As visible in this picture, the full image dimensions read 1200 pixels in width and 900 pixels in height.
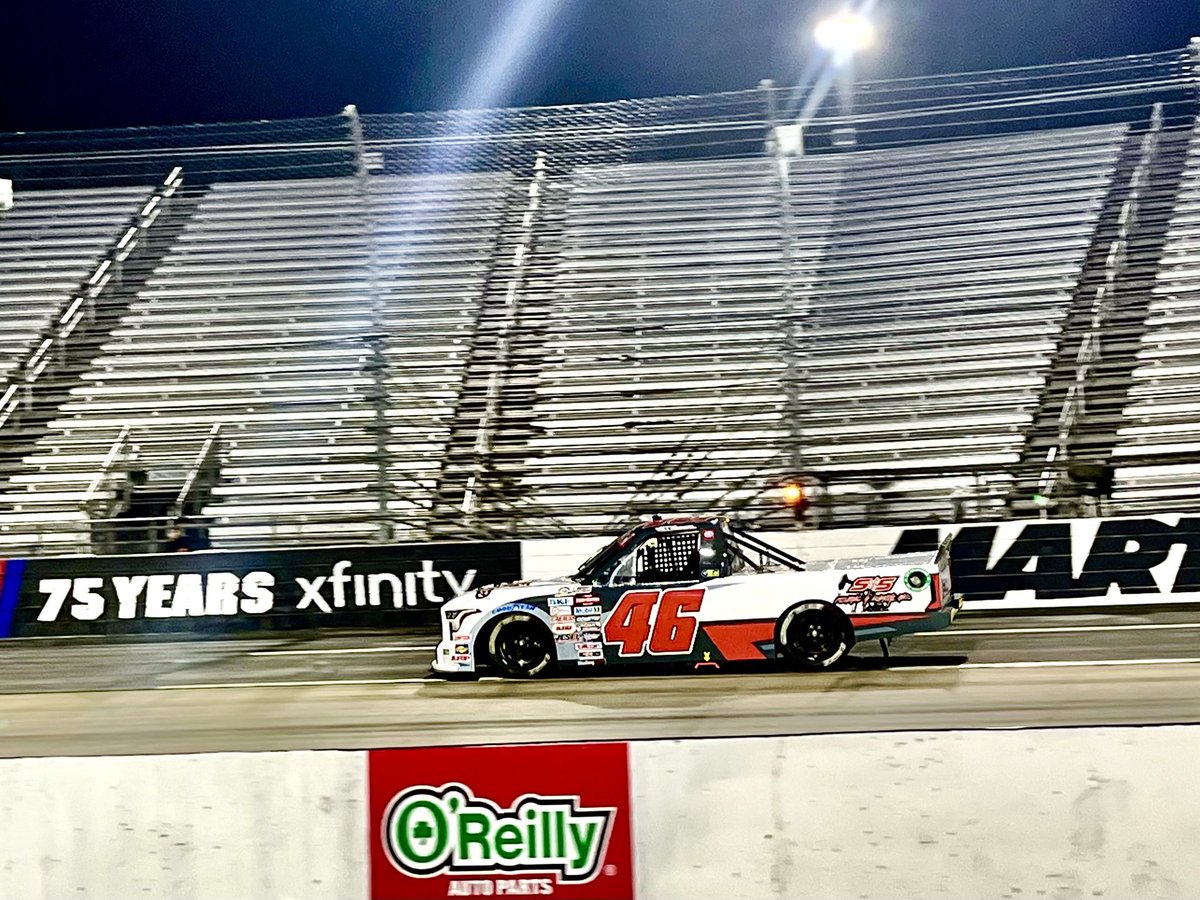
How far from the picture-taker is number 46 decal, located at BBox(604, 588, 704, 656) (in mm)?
9906

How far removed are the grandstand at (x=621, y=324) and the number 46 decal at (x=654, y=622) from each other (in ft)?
15.5

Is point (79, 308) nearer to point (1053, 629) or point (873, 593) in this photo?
point (873, 593)

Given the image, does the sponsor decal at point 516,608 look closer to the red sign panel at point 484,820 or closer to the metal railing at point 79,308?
the red sign panel at point 484,820

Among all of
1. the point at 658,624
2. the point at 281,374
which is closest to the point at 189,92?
the point at 281,374

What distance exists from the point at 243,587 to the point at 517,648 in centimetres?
506

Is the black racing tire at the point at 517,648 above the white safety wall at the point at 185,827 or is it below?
above

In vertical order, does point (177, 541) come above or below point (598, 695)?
above

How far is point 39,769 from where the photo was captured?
489 cm

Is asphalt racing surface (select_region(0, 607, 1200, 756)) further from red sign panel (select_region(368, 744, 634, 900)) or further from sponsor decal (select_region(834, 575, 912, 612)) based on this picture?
red sign panel (select_region(368, 744, 634, 900))

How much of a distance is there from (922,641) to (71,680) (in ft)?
24.8

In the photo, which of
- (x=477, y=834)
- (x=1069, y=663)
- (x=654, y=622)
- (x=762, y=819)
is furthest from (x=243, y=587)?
(x=762, y=819)

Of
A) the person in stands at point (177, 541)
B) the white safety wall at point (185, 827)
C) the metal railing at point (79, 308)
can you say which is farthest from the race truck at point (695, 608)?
the metal railing at point (79, 308)

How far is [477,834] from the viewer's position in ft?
15.6

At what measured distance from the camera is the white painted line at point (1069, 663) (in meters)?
9.72
